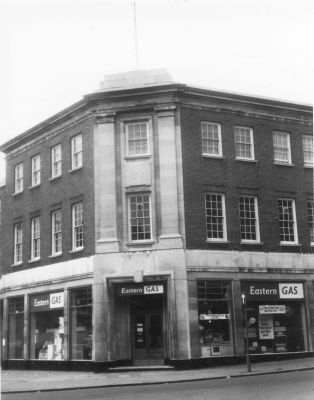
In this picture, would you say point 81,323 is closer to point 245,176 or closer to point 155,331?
point 155,331

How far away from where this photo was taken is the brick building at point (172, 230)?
80.8 ft

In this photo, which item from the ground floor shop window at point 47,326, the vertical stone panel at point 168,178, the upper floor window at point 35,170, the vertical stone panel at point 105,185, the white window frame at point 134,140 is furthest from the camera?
the upper floor window at point 35,170

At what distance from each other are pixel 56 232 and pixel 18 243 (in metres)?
4.14

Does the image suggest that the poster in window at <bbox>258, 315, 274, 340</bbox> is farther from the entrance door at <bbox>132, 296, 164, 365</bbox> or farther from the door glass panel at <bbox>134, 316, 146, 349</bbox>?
the door glass panel at <bbox>134, 316, 146, 349</bbox>

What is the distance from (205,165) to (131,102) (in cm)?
430

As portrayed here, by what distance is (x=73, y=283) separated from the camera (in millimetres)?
26562

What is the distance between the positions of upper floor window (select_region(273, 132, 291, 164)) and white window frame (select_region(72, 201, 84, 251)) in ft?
31.5

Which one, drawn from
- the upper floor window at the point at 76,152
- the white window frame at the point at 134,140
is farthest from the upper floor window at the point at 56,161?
the white window frame at the point at 134,140

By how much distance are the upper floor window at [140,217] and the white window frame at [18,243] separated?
28.9ft

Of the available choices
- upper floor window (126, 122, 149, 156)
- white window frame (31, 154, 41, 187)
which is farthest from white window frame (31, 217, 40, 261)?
upper floor window (126, 122, 149, 156)

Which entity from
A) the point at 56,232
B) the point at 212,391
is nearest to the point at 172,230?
the point at 56,232

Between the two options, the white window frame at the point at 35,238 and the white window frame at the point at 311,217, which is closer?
the white window frame at the point at 311,217

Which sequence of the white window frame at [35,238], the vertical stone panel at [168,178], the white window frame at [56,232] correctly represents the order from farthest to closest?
1. the white window frame at [35,238]
2. the white window frame at [56,232]
3. the vertical stone panel at [168,178]

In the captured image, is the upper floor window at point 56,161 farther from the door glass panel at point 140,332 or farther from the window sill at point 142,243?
the door glass panel at point 140,332
